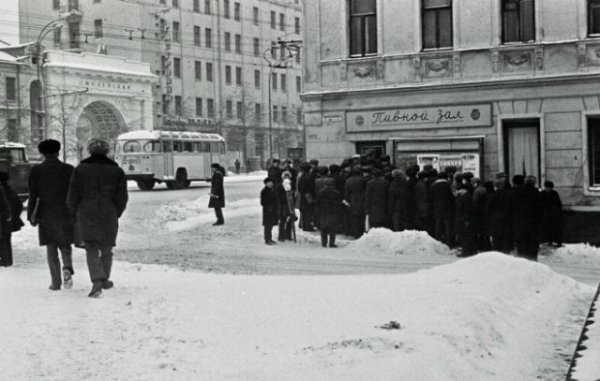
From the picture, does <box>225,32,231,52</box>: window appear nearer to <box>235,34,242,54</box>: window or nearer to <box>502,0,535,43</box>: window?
<box>235,34,242,54</box>: window

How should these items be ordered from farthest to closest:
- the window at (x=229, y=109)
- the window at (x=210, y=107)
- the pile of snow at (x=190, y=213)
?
the window at (x=229, y=109) < the window at (x=210, y=107) < the pile of snow at (x=190, y=213)

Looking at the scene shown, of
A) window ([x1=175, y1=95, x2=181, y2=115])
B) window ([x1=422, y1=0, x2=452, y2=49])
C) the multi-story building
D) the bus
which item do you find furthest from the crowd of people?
window ([x1=175, y1=95, x2=181, y2=115])

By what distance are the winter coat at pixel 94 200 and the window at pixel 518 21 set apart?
15113mm

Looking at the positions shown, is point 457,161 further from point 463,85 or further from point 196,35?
point 196,35

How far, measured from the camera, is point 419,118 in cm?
2327

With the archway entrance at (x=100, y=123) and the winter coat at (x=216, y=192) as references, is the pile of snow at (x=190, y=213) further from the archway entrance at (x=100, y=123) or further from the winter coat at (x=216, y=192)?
the archway entrance at (x=100, y=123)

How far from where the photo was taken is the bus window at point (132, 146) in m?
41.9

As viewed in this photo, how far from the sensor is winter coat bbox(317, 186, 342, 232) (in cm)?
1761

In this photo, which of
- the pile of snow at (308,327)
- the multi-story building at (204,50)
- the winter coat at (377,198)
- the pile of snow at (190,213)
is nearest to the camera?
the pile of snow at (308,327)

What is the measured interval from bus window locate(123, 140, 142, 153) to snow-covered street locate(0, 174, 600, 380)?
28.4 metres

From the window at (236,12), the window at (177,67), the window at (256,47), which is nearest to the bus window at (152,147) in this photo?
the window at (177,67)

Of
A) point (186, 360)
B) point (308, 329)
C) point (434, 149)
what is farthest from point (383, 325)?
point (434, 149)

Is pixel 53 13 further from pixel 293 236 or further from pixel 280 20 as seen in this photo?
pixel 293 236

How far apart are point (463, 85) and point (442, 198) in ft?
20.8
